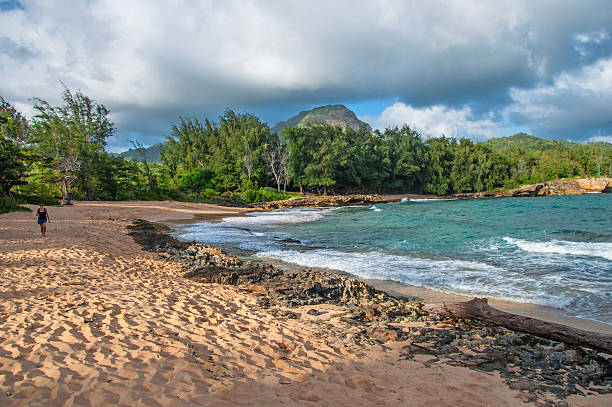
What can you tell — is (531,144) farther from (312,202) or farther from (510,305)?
(510,305)

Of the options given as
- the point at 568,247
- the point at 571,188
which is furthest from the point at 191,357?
the point at 571,188

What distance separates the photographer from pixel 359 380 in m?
3.44

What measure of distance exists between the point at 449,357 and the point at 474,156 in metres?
82.9

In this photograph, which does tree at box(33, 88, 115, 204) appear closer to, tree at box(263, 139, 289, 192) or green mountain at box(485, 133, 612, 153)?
tree at box(263, 139, 289, 192)

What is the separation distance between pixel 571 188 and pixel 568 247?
72.6 m

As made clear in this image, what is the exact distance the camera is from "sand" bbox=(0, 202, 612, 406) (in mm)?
2934

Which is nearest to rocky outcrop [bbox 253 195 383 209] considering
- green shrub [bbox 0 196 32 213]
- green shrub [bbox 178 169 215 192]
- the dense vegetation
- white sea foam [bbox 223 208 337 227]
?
the dense vegetation

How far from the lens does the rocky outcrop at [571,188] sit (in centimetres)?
6538

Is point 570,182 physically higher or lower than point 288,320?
higher

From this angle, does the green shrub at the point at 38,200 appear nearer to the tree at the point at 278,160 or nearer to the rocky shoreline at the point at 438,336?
the rocky shoreline at the point at 438,336

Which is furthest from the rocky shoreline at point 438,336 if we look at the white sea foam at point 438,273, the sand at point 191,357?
the white sea foam at point 438,273

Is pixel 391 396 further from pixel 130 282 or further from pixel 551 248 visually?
pixel 551 248

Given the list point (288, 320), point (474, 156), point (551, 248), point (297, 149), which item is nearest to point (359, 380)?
point (288, 320)

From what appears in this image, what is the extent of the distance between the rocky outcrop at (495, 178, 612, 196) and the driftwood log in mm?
74741
